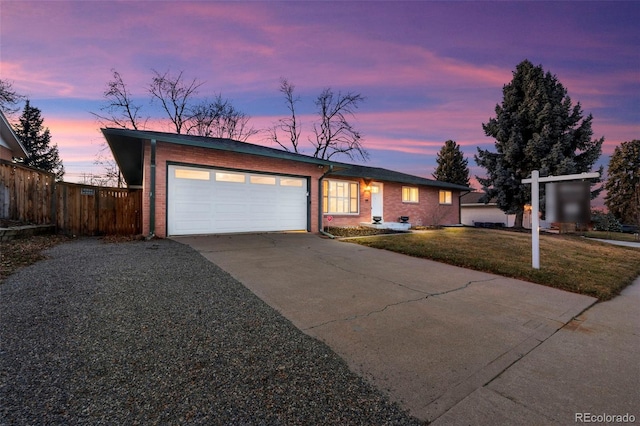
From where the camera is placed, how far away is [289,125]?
89.0ft

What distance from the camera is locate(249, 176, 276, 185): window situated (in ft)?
34.1

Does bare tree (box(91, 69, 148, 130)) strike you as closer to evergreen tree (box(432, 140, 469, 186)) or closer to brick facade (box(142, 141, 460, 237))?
brick facade (box(142, 141, 460, 237))

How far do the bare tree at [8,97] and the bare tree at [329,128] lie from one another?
16764 millimetres

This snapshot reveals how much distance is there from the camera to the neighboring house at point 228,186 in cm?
851

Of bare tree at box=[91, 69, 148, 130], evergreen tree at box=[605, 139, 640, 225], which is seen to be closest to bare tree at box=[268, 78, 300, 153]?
bare tree at box=[91, 69, 148, 130]

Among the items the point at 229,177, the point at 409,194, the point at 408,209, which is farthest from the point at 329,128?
the point at 229,177

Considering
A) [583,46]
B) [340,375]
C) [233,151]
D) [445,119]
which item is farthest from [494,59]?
[340,375]

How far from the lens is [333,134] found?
2681 cm

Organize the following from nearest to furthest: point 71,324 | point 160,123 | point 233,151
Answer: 1. point 71,324
2. point 233,151
3. point 160,123

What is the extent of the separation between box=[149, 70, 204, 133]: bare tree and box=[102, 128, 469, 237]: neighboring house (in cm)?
1263

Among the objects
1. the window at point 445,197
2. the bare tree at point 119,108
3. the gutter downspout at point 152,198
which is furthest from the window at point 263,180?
the bare tree at point 119,108

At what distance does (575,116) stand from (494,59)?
1146cm

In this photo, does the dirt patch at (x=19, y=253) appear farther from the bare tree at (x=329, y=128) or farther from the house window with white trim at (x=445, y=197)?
the bare tree at (x=329, y=128)

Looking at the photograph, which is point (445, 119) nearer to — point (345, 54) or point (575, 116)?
point (345, 54)
